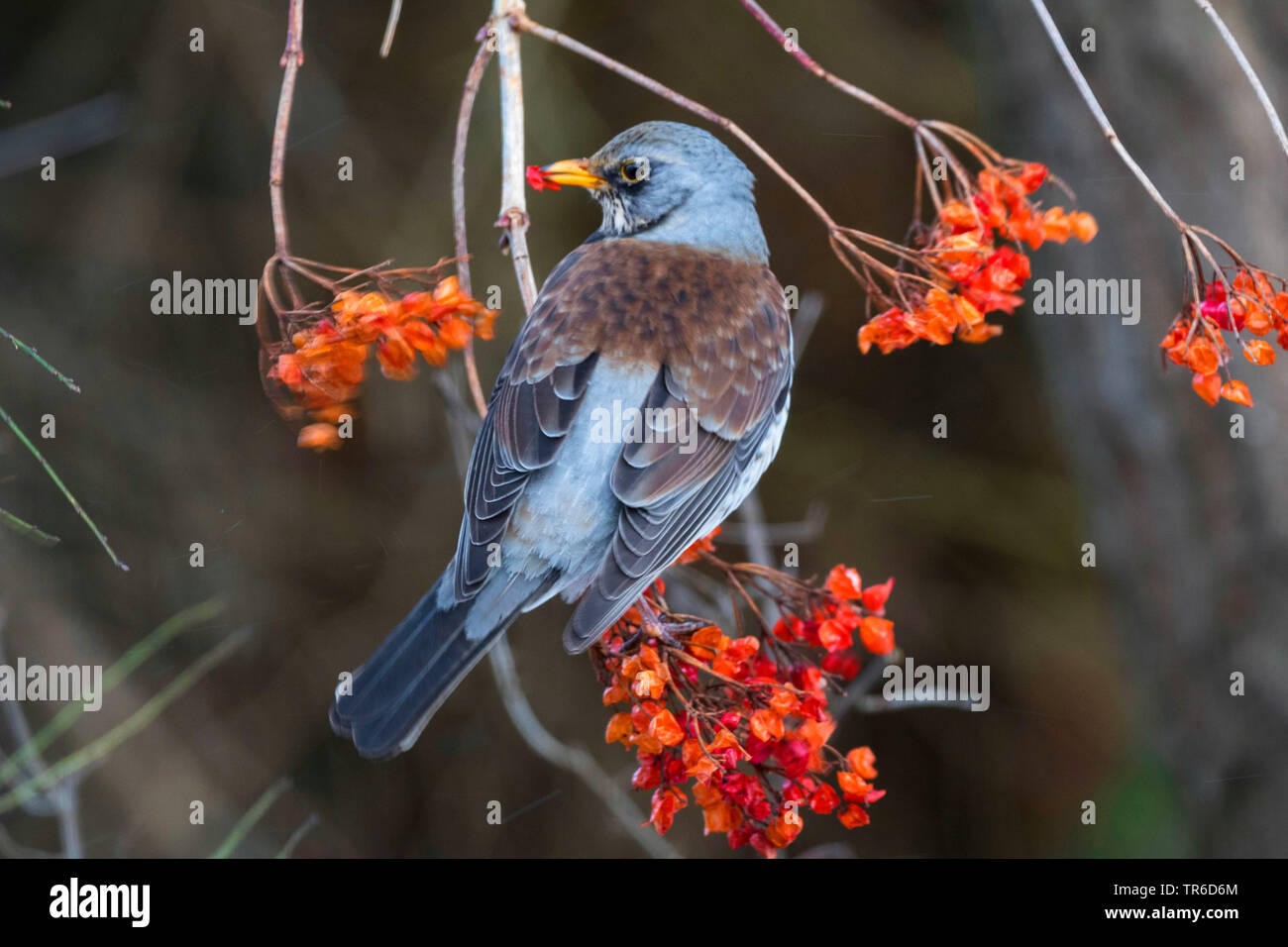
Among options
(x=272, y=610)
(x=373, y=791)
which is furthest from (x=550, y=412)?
(x=373, y=791)

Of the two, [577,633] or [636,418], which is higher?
[636,418]

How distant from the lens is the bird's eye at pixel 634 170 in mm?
2309

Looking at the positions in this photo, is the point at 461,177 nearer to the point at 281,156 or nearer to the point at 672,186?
the point at 281,156

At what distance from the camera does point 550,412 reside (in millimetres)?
2055

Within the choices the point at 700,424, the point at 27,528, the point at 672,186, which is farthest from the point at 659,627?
the point at 672,186

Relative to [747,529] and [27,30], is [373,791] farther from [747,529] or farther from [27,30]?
[27,30]

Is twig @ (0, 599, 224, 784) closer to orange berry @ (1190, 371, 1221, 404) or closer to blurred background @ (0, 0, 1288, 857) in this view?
blurred background @ (0, 0, 1288, 857)

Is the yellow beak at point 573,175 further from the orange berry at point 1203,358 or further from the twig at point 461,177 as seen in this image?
the orange berry at point 1203,358

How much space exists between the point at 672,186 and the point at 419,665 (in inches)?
47.2

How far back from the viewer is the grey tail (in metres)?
1.70

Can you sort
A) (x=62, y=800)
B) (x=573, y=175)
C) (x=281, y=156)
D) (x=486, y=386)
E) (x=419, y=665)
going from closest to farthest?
(x=281, y=156)
(x=419, y=665)
(x=62, y=800)
(x=573, y=175)
(x=486, y=386)

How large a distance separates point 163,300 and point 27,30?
84 cm

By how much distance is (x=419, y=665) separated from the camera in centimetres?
178

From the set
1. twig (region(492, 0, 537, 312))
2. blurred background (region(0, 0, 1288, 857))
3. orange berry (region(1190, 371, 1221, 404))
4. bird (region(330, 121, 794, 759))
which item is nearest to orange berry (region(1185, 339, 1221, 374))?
orange berry (region(1190, 371, 1221, 404))
